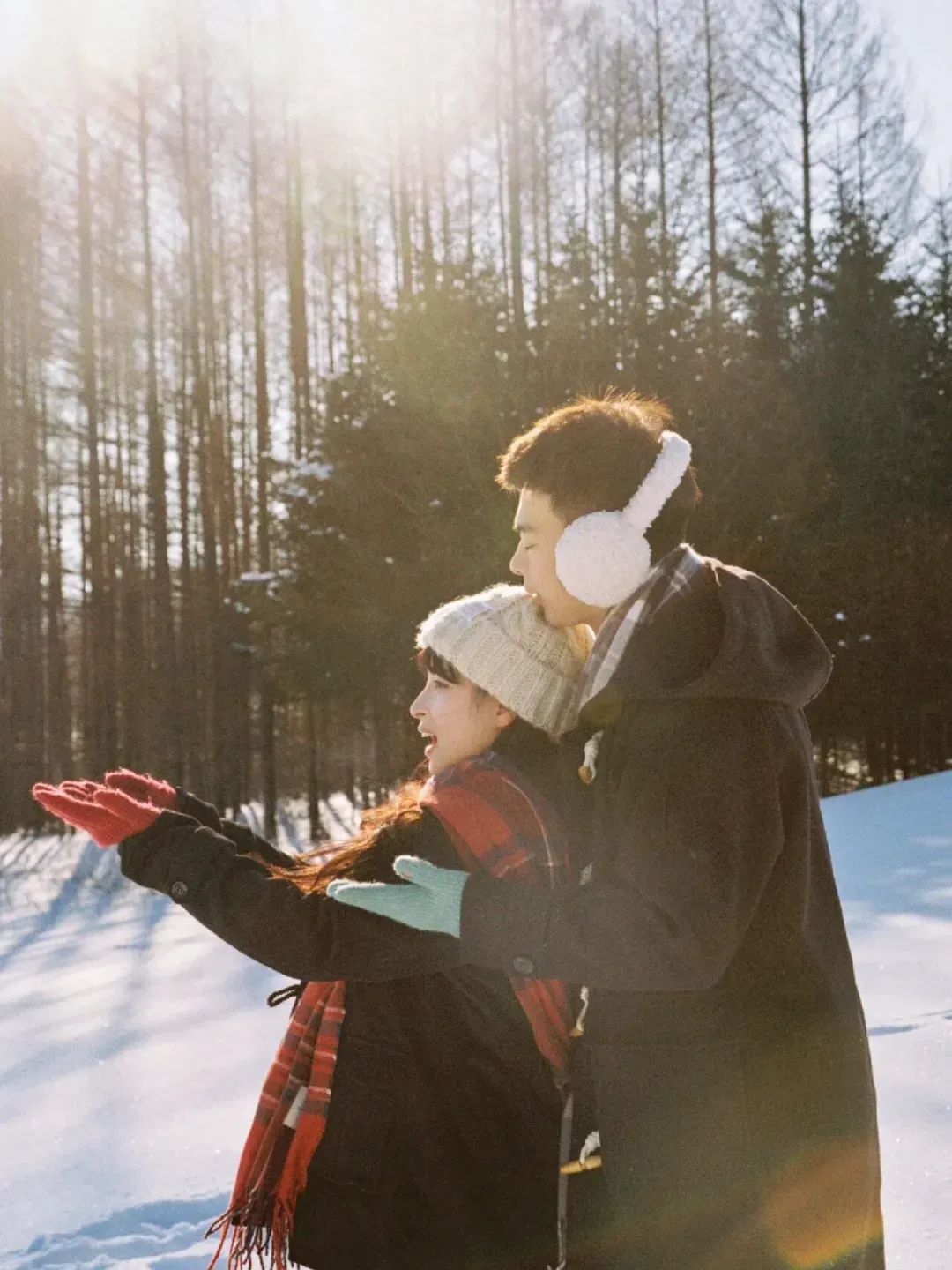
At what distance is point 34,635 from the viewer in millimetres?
17812

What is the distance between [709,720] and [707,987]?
1.08 ft

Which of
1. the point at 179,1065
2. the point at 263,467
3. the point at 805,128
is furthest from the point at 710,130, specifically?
the point at 179,1065

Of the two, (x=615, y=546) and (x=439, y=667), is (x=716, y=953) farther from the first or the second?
(x=439, y=667)

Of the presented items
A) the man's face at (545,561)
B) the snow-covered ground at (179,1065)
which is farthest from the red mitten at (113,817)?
the snow-covered ground at (179,1065)

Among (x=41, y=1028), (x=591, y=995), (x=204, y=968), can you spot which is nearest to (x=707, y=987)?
(x=591, y=995)

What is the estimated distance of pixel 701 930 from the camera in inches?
53.7

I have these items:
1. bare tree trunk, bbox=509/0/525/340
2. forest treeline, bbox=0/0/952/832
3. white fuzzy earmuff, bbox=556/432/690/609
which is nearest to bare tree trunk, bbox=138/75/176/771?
forest treeline, bbox=0/0/952/832

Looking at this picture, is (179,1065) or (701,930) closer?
(701,930)

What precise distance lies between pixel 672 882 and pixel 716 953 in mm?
98

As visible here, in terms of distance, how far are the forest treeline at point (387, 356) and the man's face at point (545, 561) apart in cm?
845

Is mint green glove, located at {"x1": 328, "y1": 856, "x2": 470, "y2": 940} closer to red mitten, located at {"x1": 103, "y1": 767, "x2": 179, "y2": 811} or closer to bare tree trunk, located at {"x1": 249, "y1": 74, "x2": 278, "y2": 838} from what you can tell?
red mitten, located at {"x1": 103, "y1": 767, "x2": 179, "y2": 811}

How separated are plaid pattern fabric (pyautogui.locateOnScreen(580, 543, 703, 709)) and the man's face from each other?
0.16 metres

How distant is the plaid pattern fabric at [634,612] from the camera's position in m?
1.51

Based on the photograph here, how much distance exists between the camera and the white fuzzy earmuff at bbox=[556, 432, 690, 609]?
1.60m
